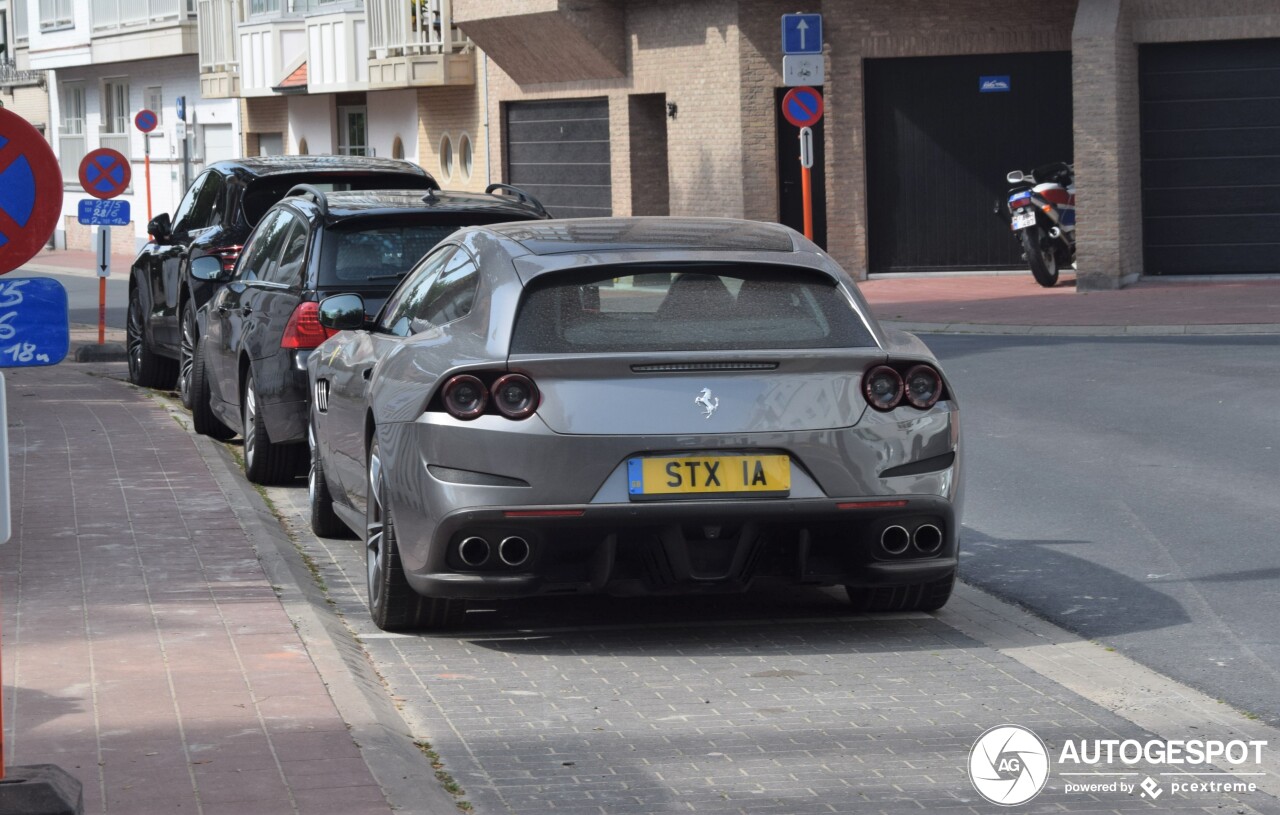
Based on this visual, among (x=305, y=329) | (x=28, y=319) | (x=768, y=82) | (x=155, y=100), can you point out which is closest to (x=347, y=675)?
(x=28, y=319)

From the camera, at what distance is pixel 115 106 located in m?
55.1

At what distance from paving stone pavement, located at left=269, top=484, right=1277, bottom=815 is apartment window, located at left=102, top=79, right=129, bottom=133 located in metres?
48.4

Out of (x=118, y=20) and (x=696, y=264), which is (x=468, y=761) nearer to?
(x=696, y=264)

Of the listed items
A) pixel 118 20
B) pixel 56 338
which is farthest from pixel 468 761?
pixel 118 20

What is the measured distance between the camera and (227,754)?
18.3 feet

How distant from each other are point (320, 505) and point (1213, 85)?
18.5 metres

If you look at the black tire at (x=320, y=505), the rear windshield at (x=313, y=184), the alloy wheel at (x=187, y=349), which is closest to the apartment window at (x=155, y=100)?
the alloy wheel at (x=187, y=349)

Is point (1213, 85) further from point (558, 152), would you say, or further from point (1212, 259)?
point (558, 152)

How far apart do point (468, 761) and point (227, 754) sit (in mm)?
681

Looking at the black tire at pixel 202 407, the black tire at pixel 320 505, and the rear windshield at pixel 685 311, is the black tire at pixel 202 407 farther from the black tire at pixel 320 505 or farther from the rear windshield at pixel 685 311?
the rear windshield at pixel 685 311

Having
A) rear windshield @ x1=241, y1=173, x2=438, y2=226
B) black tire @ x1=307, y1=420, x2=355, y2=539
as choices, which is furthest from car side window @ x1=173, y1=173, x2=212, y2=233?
black tire @ x1=307, y1=420, x2=355, y2=539

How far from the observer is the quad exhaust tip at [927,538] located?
725cm

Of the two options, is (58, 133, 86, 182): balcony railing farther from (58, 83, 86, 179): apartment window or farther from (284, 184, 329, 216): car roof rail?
(284, 184, 329, 216): car roof rail

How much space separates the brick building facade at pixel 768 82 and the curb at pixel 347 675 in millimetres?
16758
